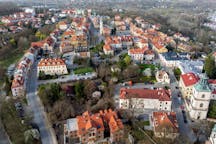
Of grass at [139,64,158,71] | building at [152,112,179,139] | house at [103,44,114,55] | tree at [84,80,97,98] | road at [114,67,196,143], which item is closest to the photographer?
building at [152,112,179,139]

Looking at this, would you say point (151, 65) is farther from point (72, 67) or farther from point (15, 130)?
point (15, 130)

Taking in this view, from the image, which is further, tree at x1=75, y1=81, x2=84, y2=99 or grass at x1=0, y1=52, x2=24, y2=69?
grass at x1=0, y1=52, x2=24, y2=69

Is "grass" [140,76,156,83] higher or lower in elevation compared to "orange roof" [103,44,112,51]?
lower

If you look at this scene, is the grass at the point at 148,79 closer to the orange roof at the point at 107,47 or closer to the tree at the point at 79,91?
the tree at the point at 79,91

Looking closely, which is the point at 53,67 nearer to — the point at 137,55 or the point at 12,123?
the point at 12,123

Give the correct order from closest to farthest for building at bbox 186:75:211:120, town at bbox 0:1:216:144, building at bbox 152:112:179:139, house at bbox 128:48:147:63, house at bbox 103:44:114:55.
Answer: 1. building at bbox 152:112:179:139
2. town at bbox 0:1:216:144
3. building at bbox 186:75:211:120
4. house at bbox 128:48:147:63
5. house at bbox 103:44:114:55

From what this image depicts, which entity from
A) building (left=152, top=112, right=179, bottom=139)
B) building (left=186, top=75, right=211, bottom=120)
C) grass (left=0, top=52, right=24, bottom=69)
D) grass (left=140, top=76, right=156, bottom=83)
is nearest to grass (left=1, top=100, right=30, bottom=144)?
building (left=152, top=112, right=179, bottom=139)

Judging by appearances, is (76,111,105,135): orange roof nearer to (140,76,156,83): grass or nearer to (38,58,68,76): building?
(140,76,156,83): grass

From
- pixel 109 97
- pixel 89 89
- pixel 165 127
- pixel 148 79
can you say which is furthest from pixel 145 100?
pixel 148 79
